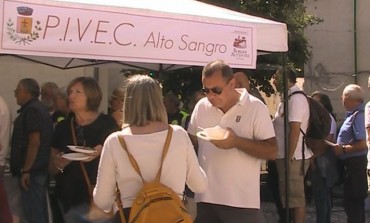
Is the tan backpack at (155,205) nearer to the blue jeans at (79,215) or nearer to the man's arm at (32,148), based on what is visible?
the blue jeans at (79,215)

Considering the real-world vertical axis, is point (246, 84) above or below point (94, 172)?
above

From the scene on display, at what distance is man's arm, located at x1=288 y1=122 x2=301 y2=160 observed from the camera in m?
6.68

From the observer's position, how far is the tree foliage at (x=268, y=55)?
37.0 ft

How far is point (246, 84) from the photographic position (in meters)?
6.16

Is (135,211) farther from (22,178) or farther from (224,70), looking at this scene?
(22,178)

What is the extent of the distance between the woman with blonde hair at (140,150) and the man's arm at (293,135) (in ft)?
10.7

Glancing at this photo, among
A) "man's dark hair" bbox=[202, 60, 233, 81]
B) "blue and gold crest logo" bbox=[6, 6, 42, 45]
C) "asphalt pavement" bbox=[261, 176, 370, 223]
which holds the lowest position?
"asphalt pavement" bbox=[261, 176, 370, 223]

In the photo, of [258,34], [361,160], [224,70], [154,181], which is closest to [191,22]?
[258,34]

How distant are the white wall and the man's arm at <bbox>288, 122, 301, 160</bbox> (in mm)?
10887

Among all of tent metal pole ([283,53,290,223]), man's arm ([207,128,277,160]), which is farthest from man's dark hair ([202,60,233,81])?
tent metal pole ([283,53,290,223])

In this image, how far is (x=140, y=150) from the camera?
11.5 feet

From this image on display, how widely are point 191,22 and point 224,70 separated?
1465 millimetres

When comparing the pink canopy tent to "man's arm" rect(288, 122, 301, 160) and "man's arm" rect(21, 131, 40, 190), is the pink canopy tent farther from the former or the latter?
"man's arm" rect(288, 122, 301, 160)

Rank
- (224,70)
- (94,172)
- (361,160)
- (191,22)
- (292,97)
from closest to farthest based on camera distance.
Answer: (224,70) → (94,172) → (191,22) → (292,97) → (361,160)
